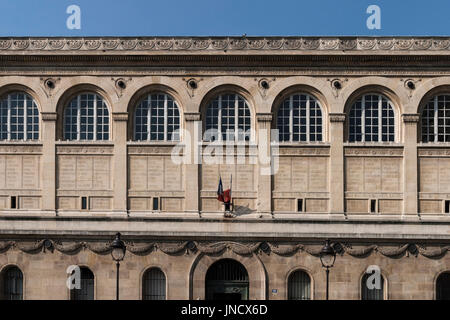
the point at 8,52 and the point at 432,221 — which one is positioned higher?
the point at 8,52

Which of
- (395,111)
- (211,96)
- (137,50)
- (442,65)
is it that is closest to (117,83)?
(137,50)

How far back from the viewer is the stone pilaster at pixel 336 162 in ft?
122

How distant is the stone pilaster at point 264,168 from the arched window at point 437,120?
26.3ft

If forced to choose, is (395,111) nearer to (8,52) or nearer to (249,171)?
(249,171)

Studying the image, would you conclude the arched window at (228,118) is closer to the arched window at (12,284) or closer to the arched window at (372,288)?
the arched window at (372,288)

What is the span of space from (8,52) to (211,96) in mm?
10693

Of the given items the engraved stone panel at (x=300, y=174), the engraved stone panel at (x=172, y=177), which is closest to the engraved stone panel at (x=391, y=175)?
the engraved stone panel at (x=300, y=174)

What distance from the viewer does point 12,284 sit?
37125 mm

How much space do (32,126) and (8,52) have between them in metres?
3.98

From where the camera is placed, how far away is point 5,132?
38.3m

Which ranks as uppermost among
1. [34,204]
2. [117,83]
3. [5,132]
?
[117,83]

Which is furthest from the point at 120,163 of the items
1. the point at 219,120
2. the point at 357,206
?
the point at 357,206

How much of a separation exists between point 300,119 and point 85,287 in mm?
13855

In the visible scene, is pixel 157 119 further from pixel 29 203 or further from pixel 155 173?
pixel 29 203
